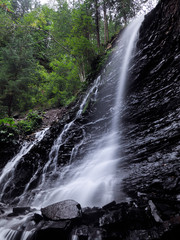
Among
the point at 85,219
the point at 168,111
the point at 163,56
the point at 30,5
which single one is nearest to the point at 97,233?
the point at 85,219

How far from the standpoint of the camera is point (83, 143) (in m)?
7.17

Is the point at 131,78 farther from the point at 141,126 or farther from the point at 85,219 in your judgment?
the point at 85,219

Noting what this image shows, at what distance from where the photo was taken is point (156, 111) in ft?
18.6

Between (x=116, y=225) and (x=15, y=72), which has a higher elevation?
(x=15, y=72)

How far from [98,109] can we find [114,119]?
177 cm

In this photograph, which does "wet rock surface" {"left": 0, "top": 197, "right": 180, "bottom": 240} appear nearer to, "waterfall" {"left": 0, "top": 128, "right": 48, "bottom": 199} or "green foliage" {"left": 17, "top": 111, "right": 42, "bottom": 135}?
"waterfall" {"left": 0, "top": 128, "right": 48, "bottom": 199}

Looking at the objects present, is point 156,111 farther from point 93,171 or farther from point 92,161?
point 93,171

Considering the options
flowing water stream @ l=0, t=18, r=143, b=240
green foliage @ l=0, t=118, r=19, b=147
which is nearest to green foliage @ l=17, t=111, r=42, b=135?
green foliage @ l=0, t=118, r=19, b=147

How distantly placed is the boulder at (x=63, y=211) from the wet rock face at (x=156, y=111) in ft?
4.90

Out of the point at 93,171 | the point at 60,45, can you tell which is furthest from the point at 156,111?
the point at 60,45

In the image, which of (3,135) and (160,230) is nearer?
(160,230)

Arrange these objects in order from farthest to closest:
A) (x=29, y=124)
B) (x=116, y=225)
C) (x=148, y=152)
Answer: (x=29, y=124), (x=148, y=152), (x=116, y=225)

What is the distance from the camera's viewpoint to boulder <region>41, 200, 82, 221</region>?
9.96 feet

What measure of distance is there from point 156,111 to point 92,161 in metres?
3.24
